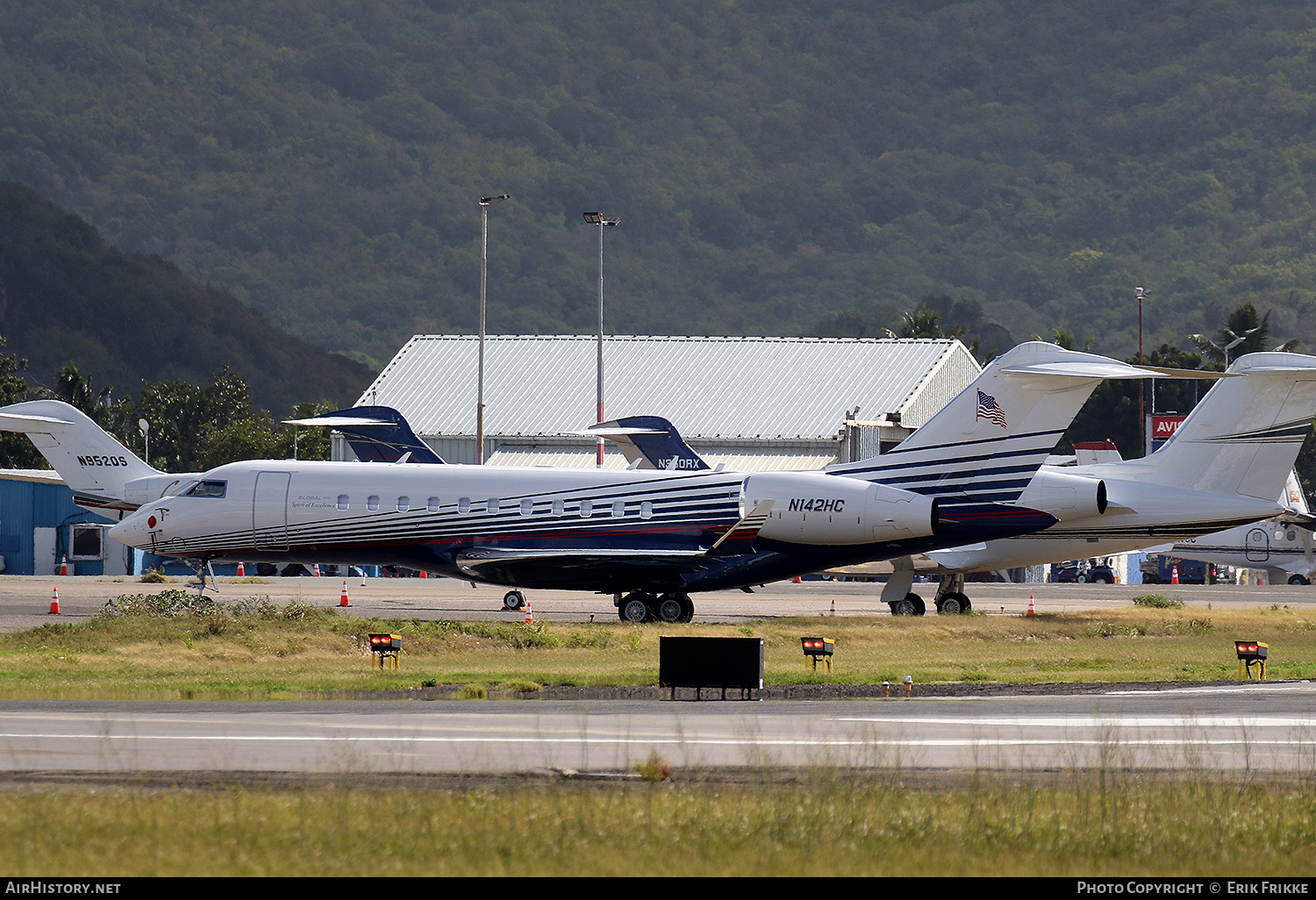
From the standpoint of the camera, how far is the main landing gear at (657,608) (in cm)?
3662

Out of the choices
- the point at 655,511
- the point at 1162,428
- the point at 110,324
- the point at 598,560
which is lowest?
the point at 598,560

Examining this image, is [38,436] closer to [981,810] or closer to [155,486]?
[155,486]

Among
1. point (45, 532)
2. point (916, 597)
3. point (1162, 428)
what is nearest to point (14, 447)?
point (45, 532)

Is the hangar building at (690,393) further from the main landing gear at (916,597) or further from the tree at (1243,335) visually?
the tree at (1243,335)

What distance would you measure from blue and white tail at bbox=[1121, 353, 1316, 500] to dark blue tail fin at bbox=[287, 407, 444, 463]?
2098cm

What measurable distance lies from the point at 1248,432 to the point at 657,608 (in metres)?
14.8

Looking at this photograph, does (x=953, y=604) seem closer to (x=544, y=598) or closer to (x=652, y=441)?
(x=652, y=441)

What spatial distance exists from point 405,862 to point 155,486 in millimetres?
33395

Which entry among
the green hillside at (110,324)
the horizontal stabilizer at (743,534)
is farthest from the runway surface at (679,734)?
the green hillside at (110,324)

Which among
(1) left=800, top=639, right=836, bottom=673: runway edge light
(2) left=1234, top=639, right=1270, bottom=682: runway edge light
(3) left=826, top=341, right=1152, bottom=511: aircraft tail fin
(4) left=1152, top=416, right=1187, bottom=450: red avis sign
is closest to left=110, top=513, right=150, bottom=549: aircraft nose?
(3) left=826, top=341, right=1152, bottom=511: aircraft tail fin

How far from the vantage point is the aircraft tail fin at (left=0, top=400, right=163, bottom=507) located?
43312mm

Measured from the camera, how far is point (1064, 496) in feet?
120
